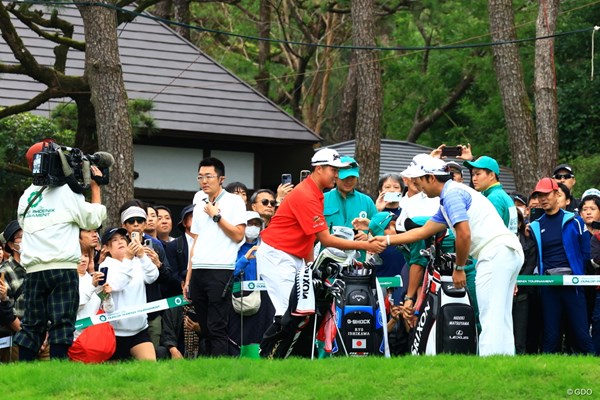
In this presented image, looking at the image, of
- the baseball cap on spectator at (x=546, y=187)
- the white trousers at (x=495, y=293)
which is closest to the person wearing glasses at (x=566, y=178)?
the baseball cap on spectator at (x=546, y=187)

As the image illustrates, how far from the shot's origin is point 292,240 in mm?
11305

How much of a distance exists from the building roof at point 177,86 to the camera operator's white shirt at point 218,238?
34.0 feet

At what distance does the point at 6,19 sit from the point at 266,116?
8.90 m

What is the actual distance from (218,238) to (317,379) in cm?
356

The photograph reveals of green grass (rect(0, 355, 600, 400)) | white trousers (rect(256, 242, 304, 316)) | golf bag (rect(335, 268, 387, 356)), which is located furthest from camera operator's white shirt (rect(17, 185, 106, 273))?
golf bag (rect(335, 268, 387, 356))

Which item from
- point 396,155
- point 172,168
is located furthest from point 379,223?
point 396,155

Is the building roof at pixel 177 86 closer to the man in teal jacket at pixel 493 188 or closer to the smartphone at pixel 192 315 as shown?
the smartphone at pixel 192 315

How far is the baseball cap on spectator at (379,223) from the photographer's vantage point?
12023mm

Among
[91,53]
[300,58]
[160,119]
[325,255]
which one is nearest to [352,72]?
[300,58]

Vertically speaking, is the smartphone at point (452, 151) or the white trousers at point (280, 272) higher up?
the smartphone at point (452, 151)

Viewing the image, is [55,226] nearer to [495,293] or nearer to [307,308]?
[307,308]

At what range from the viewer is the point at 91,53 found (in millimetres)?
16375

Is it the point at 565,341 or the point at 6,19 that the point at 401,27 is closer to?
the point at 6,19

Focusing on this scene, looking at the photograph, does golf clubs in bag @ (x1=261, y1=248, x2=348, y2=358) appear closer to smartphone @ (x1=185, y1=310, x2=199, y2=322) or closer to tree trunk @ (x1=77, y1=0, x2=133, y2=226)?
smartphone @ (x1=185, y1=310, x2=199, y2=322)
